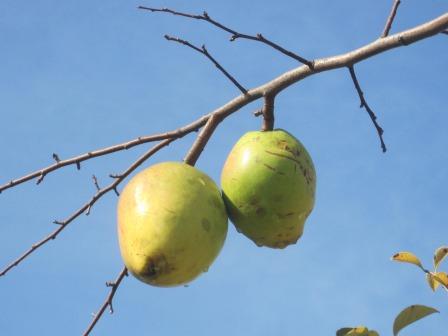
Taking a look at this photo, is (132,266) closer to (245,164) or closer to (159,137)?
(245,164)

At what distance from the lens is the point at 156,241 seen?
2648 mm

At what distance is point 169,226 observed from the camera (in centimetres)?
265

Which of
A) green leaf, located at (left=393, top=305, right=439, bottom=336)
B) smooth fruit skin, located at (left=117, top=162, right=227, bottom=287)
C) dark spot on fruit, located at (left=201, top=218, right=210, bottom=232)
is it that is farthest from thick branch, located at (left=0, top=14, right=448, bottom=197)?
green leaf, located at (left=393, top=305, right=439, bottom=336)

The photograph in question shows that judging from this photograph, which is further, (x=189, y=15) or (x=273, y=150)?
(x=189, y=15)

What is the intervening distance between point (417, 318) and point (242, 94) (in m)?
1.27

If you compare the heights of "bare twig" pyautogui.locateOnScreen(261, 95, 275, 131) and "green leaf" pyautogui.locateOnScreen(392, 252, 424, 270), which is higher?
"bare twig" pyautogui.locateOnScreen(261, 95, 275, 131)

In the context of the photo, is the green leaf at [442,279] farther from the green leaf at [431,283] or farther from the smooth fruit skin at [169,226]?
the smooth fruit skin at [169,226]

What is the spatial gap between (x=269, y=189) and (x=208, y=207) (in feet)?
0.91

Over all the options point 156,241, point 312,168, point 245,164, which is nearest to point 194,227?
point 156,241

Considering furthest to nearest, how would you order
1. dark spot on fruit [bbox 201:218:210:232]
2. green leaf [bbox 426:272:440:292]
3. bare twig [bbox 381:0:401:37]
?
bare twig [bbox 381:0:401:37]
green leaf [bbox 426:272:440:292]
dark spot on fruit [bbox 201:218:210:232]

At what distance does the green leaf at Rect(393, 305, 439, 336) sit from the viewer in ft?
8.55

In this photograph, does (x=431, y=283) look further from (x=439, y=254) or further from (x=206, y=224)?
(x=206, y=224)

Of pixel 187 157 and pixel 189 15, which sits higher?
pixel 189 15

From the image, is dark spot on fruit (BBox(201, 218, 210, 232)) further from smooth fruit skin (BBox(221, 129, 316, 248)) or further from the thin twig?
the thin twig
